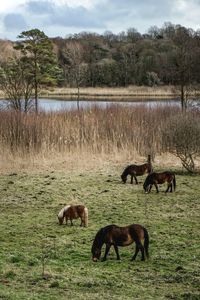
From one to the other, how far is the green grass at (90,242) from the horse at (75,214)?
11 centimetres

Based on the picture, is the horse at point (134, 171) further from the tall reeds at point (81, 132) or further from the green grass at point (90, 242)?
the tall reeds at point (81, 132)

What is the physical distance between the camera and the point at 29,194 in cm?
1037

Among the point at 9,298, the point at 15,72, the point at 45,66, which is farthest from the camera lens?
the point at 45,66

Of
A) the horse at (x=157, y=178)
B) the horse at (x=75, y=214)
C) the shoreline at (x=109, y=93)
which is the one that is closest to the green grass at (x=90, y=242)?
the horse at (x=75, y=214)

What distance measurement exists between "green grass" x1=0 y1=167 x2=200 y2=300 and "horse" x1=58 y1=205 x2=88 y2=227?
0.11m

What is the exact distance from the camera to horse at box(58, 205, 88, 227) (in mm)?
7934

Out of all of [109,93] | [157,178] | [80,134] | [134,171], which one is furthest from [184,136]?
[109,93]

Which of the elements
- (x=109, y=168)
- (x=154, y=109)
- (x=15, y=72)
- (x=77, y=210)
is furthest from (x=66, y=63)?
(x=77, y=210)

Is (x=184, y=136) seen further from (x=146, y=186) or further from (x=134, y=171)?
(x=146, y=186)

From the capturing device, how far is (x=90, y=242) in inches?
284

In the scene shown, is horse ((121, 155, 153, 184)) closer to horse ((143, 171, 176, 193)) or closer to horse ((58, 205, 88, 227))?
horse ((143, 171, 176, 193))

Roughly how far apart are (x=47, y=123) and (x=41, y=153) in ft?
4.50

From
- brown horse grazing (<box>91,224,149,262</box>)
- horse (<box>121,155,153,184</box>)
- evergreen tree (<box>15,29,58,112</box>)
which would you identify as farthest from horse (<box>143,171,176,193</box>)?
evergreen tree (<box>15,29,58,112</box>)

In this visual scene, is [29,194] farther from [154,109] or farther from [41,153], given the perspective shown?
[154,109]
